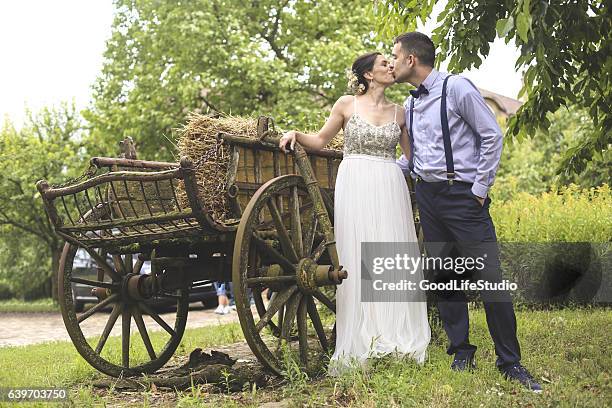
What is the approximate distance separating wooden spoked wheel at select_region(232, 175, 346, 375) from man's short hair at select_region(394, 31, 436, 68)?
1153 mm

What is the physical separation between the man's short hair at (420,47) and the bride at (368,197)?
1.07 ft

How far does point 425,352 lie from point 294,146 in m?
1.71

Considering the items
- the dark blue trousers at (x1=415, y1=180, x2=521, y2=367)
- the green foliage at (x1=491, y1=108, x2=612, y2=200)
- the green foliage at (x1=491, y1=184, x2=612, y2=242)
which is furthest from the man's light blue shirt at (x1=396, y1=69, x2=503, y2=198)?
the green foliage at (x1=491, y1=108, x2=612, y2=200)

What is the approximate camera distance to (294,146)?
5312 millimetres

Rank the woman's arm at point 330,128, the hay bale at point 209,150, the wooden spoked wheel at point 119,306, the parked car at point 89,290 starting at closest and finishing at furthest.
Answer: the hay bale at point 209,150 < the woman's arm at point 330,128 < the wooden spoked wheel at point 119,306 < the parked car at point 89,290

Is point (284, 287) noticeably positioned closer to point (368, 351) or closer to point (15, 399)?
point (368, 351)

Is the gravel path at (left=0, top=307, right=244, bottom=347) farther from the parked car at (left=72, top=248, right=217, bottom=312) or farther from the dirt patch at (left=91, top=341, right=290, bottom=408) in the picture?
the dirt patch at (left=91, top=341, right=290, bottom=408)

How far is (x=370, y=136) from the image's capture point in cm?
543

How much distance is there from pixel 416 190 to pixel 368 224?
1.57 ft

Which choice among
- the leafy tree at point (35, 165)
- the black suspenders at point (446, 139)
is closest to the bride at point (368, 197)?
the black suspenders at point (446, 139)

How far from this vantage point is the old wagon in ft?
15.7

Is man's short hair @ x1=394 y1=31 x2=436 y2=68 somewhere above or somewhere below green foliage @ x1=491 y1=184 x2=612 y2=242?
above

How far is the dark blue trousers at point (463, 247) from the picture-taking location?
15.3 ft

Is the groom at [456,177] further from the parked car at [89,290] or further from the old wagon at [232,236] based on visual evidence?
the parked car at [89,290]
